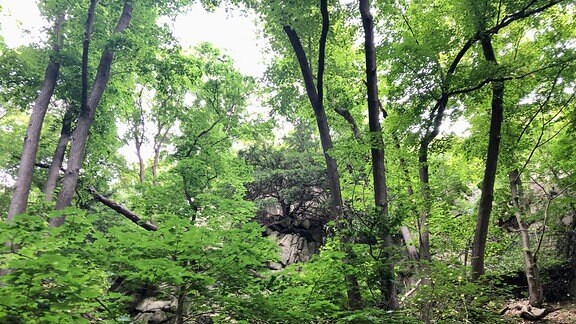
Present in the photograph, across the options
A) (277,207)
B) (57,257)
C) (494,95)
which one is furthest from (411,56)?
(277,207)

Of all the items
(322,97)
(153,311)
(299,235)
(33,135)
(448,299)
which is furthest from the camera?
(299,235)

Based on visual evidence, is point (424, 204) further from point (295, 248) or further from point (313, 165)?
point (295, 248)

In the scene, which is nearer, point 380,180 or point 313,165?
point 380,180

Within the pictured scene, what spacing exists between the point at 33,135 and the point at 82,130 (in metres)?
1.17

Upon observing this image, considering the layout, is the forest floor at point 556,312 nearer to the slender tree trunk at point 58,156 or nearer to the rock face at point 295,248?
the rock face at point 295,248

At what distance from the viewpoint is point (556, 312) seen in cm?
863

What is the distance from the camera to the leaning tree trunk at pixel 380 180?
4523 mm

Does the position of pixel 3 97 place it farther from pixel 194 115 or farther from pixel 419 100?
pixel 419 100

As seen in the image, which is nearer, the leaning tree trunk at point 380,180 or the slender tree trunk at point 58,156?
the leaning tree trunk at point 380,180

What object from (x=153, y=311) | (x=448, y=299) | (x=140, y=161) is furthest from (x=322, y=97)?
(x=140, y=161)

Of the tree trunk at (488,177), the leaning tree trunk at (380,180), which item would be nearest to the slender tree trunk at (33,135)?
the leaning tree trunk at (380,180)

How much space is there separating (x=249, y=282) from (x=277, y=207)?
11361 millimetres

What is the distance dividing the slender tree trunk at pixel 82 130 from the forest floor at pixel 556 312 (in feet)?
31.4

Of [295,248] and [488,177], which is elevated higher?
[488,177]
